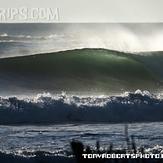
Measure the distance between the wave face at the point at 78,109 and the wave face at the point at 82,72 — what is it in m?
0.05

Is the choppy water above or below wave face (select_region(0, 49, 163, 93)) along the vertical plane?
below

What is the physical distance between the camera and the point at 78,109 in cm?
180

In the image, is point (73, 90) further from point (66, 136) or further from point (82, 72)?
point (66, 136)

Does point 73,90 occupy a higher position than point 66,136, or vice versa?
point 73,90

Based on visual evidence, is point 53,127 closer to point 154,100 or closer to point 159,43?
point 154,100

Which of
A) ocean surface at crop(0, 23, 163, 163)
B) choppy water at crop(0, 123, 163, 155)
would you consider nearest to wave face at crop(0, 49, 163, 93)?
ocean surface at crop(0, 23, 163, 163)

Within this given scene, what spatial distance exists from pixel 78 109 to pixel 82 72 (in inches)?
7.2

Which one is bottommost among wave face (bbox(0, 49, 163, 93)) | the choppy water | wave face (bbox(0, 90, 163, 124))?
the choppy water

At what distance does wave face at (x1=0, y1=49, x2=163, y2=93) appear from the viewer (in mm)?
1837

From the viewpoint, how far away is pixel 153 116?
1.83 metres

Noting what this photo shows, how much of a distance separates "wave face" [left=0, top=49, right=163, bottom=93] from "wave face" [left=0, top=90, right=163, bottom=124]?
0.05 m

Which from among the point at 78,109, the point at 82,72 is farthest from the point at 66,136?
the point at 82,72

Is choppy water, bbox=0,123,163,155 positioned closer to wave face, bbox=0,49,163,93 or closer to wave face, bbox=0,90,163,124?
wave face, bbox=0,90,163,124

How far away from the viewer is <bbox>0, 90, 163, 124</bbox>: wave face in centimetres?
179
